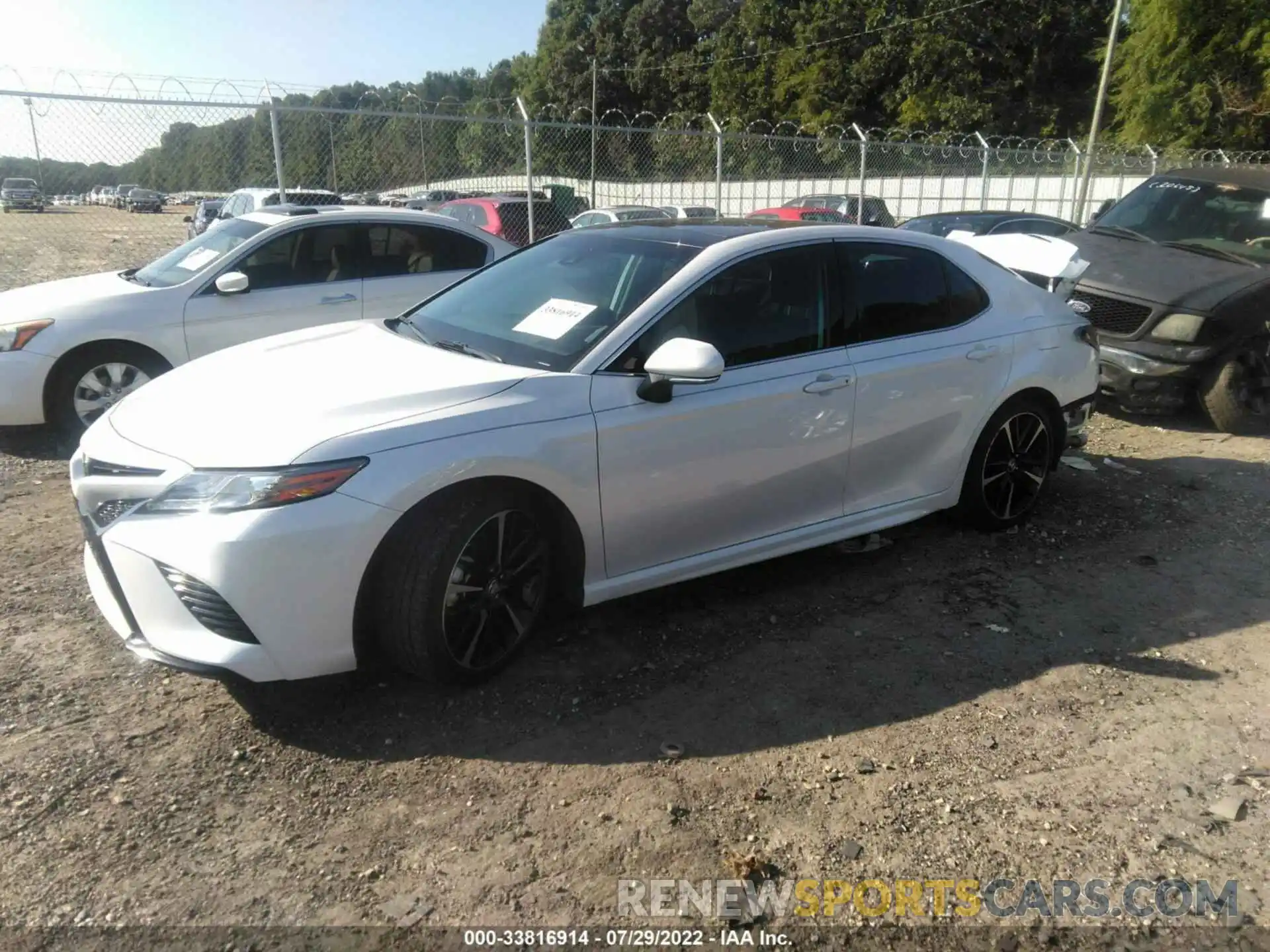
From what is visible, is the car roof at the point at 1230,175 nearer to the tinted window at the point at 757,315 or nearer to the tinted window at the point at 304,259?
the tinted window at the point at 757,315

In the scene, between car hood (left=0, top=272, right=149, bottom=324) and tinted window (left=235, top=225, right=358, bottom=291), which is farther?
tinted window (left=235, top=225, right=358, bottom=291)

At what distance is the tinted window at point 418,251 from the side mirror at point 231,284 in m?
0.93

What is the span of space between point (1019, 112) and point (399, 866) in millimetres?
53392

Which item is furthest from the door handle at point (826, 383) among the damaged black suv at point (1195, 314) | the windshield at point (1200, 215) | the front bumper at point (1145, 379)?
the windshield at point (1200, 215)

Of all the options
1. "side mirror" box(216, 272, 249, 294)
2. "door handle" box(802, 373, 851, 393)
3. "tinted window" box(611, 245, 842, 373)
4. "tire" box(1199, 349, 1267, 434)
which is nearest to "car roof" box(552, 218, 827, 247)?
"tinted window" box(611, 245, 842, 373)

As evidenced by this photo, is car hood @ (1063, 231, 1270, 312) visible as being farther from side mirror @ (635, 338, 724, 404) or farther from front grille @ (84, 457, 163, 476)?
front grille @ (84, 457, 163, 476)

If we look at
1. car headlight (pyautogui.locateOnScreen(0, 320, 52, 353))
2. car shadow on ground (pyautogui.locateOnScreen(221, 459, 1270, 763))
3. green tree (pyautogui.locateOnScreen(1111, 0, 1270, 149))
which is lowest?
car shadow on ground (pyautogui.locateOnScreen(221, 459, 1270, 763))

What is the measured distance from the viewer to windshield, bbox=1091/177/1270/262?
24.8 feet

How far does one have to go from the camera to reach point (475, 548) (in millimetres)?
3105

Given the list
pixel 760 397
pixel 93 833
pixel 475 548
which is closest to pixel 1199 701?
pixel 760 397

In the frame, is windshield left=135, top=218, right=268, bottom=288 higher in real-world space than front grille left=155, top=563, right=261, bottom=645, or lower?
higher

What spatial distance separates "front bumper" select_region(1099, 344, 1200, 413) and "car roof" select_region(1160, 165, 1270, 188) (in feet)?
7.64

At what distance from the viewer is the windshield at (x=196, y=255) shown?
21.0ft

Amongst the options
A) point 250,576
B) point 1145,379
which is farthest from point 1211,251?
point 250,576
